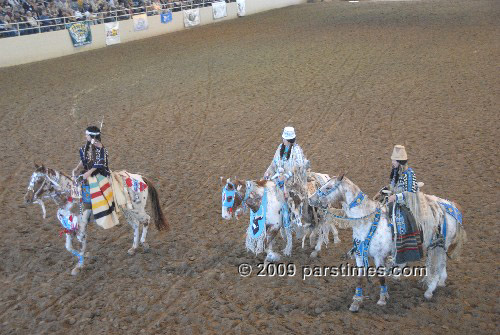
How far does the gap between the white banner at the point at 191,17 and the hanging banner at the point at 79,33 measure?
7.55 metres

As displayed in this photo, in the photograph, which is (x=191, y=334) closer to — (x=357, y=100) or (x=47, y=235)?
(x=47, y=235)

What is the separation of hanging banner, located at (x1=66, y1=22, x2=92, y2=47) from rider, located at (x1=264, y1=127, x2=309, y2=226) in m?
18.9

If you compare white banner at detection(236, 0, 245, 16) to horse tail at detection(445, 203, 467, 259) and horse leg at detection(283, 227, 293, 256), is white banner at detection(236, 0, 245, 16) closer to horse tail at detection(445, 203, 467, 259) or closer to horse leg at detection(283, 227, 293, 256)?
horse leg at detection(283, 227, 293, 256)

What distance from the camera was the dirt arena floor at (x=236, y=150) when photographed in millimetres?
7008

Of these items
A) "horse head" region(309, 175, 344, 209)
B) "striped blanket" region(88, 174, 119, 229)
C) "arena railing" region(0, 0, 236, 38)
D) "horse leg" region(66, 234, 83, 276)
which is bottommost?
"horse leg" region(66, 234, 83, 276)

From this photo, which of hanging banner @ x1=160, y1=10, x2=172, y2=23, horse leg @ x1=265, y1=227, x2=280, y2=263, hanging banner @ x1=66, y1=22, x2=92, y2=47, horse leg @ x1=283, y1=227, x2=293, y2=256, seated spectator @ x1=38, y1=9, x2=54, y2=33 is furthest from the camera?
hanging banner @ x1=160, y1=10, x2=172, y2=23

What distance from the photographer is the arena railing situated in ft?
72.9

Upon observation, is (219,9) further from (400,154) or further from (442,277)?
(442,277)

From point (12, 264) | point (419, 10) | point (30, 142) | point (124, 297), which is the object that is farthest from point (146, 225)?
point (419, 10)

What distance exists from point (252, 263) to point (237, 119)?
7.98 meters

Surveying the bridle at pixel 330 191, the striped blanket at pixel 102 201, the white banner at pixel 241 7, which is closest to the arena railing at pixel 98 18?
the white banner at pixel 241 7

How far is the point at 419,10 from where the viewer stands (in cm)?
3403

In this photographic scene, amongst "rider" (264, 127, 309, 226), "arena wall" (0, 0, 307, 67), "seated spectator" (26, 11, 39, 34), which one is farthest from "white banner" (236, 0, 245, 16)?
"rider" (264, 127, 309, 226)

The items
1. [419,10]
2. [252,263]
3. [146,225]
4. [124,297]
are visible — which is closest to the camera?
[124,297]
